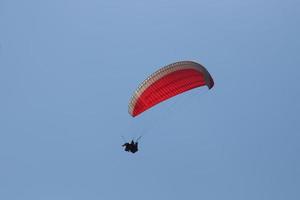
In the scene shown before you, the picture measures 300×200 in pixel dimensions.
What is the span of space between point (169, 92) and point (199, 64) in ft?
10.9

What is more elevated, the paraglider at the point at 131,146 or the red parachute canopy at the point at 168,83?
the red parachute canopy at the point at 168,83

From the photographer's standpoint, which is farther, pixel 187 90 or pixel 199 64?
pixel 187 90

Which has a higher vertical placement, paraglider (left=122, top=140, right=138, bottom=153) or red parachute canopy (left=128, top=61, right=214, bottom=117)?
red parachute canopy (left=128, top=61, right=214, bottom=117)

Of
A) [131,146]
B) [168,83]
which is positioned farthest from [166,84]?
[131,146]

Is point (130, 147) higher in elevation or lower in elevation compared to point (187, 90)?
lower

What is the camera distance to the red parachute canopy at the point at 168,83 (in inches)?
1572

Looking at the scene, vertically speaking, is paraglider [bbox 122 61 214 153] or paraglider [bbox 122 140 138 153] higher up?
paraglider [bbox 122 61 214 153]

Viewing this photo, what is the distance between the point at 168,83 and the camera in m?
40.9

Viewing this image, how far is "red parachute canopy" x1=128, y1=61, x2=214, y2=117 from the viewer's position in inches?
1572

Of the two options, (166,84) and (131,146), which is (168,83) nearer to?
(166,84)

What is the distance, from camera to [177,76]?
40562mm

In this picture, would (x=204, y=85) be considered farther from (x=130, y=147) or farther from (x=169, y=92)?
(x=130, y=147)

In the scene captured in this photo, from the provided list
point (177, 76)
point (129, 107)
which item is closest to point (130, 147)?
point (129, 107)

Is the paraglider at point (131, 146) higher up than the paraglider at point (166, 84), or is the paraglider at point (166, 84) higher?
the paraglider at point (166, 84)
